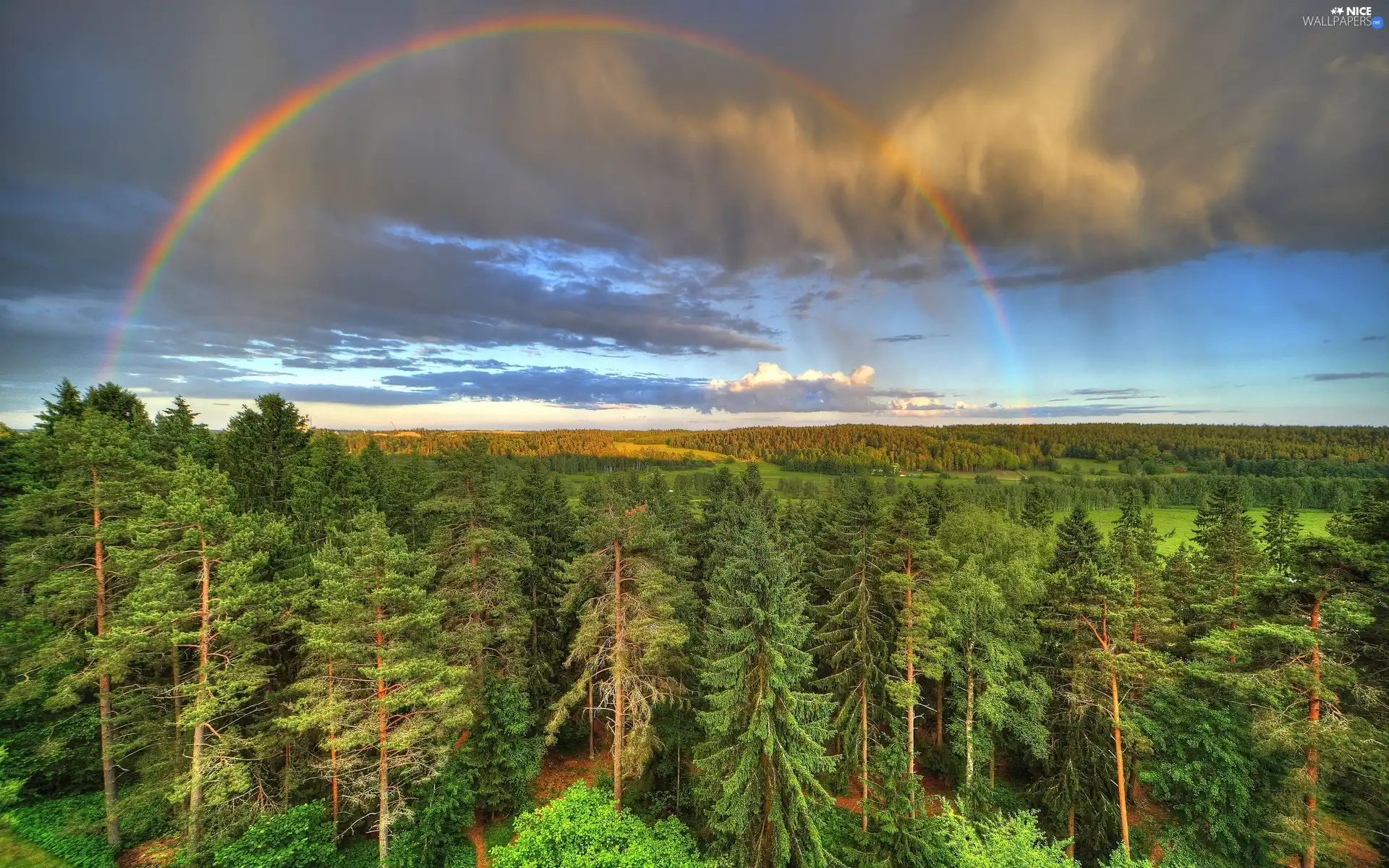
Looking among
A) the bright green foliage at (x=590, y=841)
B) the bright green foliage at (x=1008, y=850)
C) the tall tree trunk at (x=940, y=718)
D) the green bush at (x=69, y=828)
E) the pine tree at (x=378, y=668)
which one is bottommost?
the tall tree trunk at (x=940, y=718)

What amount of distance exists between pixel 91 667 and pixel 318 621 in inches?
289

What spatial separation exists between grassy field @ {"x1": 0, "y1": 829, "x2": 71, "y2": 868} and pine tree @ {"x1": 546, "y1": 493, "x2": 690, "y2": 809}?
58.7 feet

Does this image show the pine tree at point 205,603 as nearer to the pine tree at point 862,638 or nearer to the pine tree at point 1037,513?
the pine tree at point 862,638

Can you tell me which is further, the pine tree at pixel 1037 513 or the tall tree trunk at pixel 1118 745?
the pine tree at pixel 1037 513

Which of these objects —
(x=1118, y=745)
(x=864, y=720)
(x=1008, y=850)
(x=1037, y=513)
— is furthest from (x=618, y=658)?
(x=1037, y=513)

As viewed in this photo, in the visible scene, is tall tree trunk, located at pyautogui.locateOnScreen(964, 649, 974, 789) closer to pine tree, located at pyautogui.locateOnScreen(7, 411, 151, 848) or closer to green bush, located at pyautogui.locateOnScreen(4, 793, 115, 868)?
pine tree, located at pyautogui.locateOnScreen(7, 411, 151, 848)

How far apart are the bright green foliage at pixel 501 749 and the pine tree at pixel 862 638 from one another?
14.3 metres

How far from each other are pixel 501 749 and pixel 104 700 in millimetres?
14879

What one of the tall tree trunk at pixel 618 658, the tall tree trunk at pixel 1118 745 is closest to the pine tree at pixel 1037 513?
the tall tree trunk at pixel 1118 745

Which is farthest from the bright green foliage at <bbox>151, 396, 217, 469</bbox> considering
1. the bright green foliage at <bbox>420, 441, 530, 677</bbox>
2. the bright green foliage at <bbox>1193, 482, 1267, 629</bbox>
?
the bright green foliage at <bbox>1193, 482, 1267, 629</bbox>

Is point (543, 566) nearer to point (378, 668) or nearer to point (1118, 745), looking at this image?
point (378, 668)

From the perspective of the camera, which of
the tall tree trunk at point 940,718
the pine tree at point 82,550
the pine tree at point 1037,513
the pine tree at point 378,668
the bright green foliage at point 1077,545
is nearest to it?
the pine tree at point 378,668

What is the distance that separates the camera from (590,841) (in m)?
16.9

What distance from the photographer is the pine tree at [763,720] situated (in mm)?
16766
